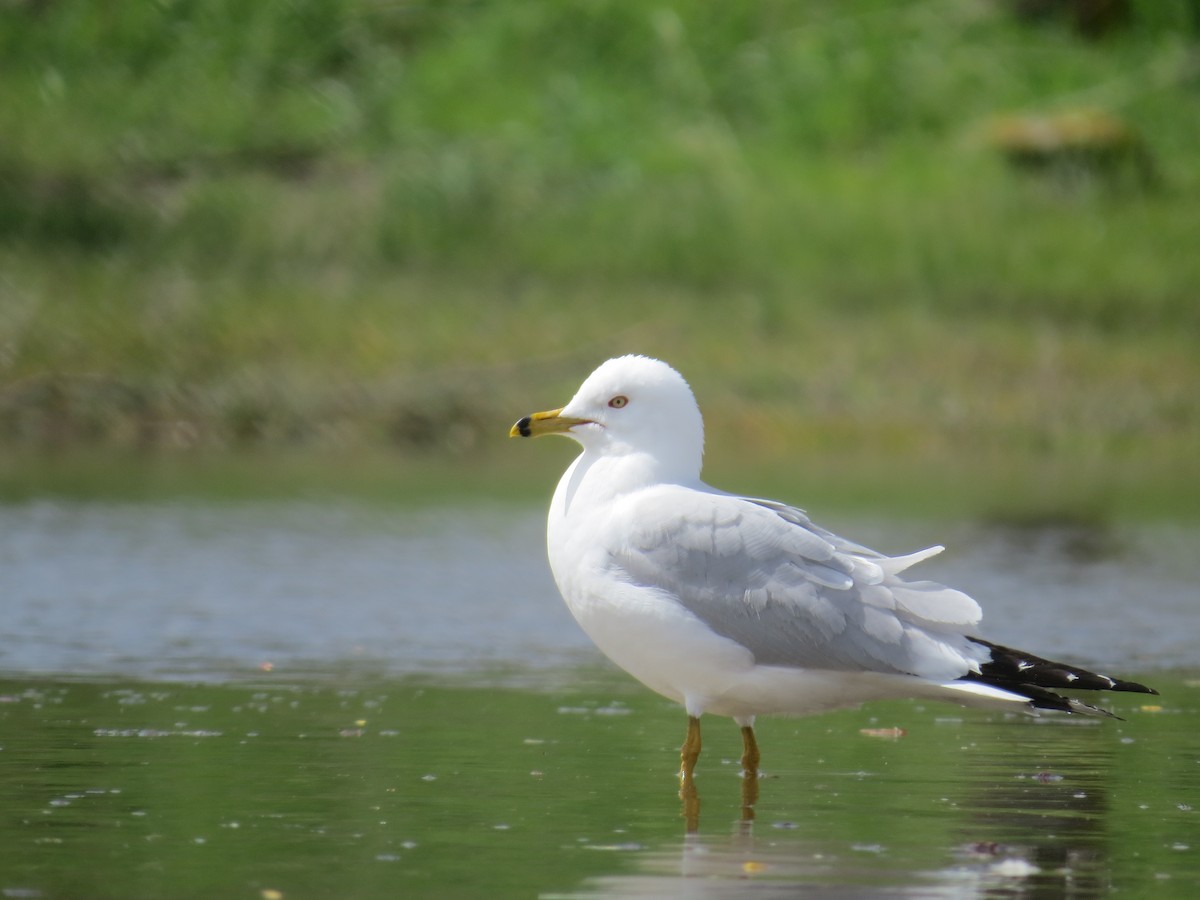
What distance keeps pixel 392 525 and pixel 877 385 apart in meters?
7.62

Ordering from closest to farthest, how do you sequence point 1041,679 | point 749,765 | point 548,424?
point 1041,679
point 749,765
point 548,424

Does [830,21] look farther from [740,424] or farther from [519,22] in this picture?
[740,424]

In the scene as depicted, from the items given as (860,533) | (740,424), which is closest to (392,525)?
(860,533)

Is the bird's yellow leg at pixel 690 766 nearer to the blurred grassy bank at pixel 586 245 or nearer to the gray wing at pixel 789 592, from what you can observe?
the gray wing at pixel 789 592

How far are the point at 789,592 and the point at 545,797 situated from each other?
98 cm

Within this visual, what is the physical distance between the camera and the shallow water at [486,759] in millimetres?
5695

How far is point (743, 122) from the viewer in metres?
30.2

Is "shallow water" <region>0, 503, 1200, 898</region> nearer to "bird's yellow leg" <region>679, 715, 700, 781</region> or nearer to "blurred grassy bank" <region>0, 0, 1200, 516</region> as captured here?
"bird's yellow leg" <region>679, 715, 700, 781</region>

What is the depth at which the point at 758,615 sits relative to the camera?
700cm

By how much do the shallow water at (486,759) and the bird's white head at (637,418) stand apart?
970 millimetres

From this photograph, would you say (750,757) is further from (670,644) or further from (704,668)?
(670,644)

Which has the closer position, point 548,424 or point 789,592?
point 789,592

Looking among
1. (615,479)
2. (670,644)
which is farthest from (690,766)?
(615,479)

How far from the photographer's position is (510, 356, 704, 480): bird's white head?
7441 mm
